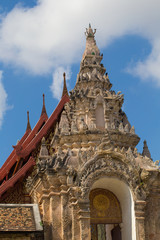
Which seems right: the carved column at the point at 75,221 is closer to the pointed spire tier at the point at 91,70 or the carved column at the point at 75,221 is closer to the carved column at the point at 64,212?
the carved column at the point at 64,212

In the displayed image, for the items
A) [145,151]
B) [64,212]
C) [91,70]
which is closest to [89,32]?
[91,70]

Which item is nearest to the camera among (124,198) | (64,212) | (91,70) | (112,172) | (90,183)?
(64,212)

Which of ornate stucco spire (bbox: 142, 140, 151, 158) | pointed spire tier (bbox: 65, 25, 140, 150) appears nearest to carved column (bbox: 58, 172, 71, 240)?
pointed spire tier (bbox: 65, 25, 140, 150)

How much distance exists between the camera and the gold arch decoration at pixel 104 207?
17.6m

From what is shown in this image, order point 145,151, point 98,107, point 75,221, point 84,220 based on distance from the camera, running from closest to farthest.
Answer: point 84,220 → point 75,221 → point 98,107 → point 145,151

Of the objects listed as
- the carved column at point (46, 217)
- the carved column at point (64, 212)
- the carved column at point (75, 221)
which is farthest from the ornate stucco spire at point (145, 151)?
the carved column at point (46, 217)

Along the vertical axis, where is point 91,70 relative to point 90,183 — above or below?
above

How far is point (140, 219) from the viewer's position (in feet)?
54.3

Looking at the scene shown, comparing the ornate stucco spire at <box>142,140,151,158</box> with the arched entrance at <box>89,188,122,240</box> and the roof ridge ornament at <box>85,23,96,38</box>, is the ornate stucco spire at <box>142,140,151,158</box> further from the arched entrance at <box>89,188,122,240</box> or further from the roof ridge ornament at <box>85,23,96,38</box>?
the roof ridge ornament at <box>85,23,96,38</box>

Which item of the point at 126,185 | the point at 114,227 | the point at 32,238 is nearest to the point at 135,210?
the point at 126,185

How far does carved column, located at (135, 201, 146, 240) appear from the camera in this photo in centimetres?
1636

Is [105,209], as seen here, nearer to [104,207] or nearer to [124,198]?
[104,207]

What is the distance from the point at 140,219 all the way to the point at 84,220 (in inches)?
83.6

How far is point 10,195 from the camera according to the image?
20656 millimetres
